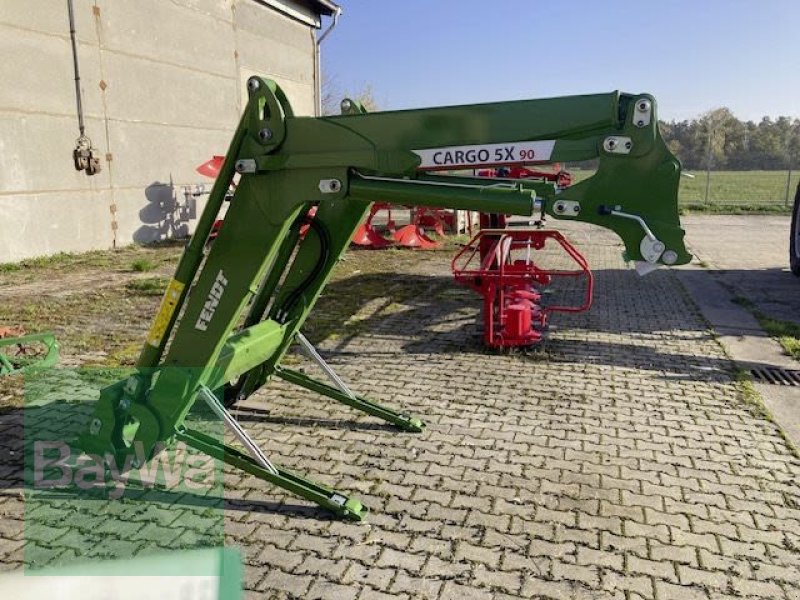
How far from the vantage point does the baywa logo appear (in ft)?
11.5

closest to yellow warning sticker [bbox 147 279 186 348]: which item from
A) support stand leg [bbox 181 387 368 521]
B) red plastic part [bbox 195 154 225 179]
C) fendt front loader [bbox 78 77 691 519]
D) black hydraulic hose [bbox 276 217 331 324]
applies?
fendt front loader [bbox 78 77 691 519]

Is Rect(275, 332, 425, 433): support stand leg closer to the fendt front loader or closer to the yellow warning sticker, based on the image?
the fendt front loader

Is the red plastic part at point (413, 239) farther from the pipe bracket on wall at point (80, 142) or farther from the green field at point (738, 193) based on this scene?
the pipe bracket on wall at point (80, 142)

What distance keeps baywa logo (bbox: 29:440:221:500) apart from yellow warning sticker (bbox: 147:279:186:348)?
1.91ft

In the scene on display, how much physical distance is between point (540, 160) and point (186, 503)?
249cm

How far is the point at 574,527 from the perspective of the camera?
3.16 metres

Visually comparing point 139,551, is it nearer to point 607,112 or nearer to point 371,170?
point 371,170

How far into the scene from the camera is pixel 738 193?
1187 inches

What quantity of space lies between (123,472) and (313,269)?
1.60 m

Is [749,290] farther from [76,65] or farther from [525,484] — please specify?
[76,65]

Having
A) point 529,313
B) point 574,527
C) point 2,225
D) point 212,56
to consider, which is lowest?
point 574,527

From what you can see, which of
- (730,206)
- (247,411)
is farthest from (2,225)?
(730,206)

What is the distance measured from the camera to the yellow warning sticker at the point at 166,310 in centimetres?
329

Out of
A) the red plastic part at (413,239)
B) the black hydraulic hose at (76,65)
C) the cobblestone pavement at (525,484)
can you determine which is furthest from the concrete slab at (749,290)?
the black hydraulic hose at (76,65)
